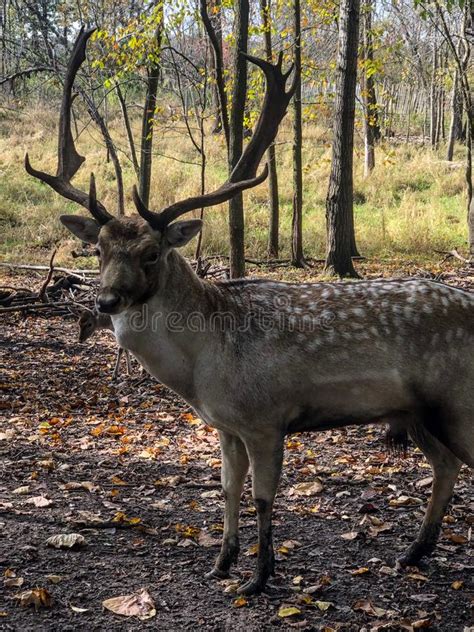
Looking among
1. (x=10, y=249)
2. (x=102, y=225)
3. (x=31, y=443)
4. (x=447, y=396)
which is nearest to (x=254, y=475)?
(x=447, y=396)

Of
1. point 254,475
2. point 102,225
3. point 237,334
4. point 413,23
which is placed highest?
point 413,23

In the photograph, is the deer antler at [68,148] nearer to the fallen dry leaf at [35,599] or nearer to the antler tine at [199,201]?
the antler tine at [199,201]

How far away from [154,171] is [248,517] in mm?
22539

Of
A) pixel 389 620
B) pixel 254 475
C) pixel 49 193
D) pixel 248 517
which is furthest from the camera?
pixel 49 193

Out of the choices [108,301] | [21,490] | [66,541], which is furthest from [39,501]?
[108,301]

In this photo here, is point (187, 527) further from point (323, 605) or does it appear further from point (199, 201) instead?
point (199, 201)

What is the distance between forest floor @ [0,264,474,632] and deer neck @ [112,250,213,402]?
120cm

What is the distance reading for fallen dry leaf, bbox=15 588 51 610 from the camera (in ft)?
13.0

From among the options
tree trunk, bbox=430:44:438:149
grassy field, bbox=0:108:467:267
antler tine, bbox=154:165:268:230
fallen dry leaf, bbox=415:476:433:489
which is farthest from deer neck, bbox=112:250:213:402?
tree trunk, bbox=430:44:438:149

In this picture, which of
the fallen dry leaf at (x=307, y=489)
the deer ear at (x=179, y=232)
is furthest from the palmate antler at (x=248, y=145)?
the fallen dry leaf at (x=307, y=489)

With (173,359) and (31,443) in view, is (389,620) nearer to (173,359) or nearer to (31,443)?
(173,359)

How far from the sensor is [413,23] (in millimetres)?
38875

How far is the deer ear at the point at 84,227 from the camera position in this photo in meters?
4.60

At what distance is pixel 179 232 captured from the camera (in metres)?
4.54
